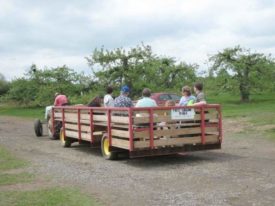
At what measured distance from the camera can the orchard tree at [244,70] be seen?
40.8 metres

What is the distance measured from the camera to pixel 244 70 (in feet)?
135

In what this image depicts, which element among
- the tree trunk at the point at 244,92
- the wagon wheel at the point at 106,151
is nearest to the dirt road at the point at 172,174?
the wagon wheel at the point at 106,151

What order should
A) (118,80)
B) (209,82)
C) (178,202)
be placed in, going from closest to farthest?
1. (178,202)
2. (118,80)
3. (209,82)

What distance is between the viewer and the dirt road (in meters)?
7.64

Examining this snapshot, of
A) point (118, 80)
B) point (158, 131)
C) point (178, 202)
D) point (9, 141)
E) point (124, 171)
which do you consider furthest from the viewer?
point (118, 80)

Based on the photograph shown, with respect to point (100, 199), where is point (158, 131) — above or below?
above

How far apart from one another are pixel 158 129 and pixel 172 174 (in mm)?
1685

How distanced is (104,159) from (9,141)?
20.0 ft

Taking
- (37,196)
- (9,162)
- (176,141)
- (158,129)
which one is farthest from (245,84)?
(37,196)

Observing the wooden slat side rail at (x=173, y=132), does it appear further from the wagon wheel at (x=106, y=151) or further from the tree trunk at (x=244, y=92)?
the tree trunk at (x=244, y=92)

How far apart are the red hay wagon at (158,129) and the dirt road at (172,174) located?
0.35m

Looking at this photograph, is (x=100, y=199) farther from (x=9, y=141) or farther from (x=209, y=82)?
(x=209, y=82)

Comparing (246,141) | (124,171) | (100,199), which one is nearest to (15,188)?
(100,199)

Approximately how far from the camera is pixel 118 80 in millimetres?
39281
